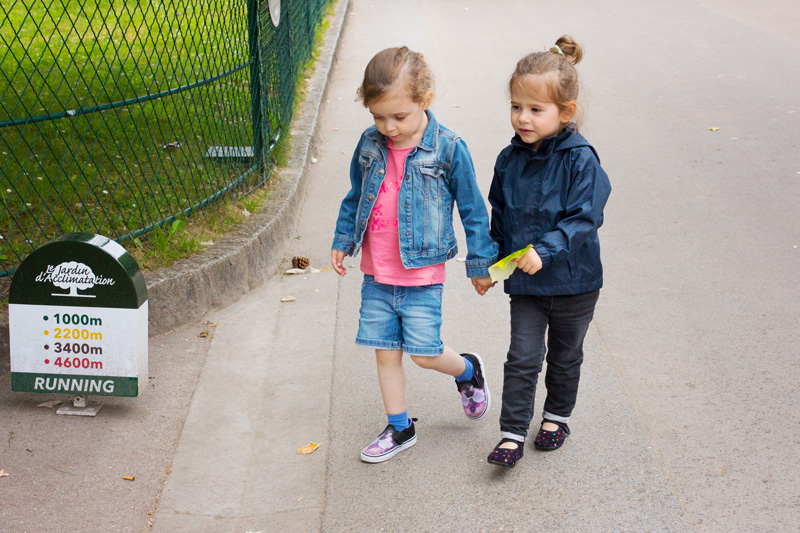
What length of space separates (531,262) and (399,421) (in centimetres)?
92

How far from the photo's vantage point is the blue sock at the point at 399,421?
10.6ft

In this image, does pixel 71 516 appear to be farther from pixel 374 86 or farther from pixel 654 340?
pixel 654 340

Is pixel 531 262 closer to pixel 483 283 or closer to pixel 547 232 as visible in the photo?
pixel 547 232

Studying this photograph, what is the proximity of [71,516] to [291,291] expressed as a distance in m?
2.13

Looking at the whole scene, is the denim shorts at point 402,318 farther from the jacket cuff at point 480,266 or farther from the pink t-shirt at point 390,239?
the jacket cuff at point 480,266

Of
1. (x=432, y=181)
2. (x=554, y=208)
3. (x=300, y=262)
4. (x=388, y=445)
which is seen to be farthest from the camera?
(x=300, y=262)

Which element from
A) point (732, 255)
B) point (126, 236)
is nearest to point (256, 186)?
point (126, 236)

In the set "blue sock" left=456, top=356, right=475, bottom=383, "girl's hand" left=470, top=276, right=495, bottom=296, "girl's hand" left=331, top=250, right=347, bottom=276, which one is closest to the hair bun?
"girl's hand" left=470, top=276, right=495, bottom=296

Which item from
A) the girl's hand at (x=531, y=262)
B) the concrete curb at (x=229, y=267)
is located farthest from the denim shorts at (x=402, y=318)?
the concrete curb at (x=229, y=267)

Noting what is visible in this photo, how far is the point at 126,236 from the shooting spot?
13.7 ft

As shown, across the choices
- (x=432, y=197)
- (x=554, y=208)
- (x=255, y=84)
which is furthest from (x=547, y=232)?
(x=255, y=84)

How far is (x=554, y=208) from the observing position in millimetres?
2859

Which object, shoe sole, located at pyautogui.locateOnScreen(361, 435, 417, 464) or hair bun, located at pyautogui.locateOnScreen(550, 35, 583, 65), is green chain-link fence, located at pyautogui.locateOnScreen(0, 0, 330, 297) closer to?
shoe sole, located at pyautogui.locateOnScreen(361, 435, 417, 464)

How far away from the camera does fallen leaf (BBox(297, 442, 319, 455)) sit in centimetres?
327
